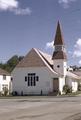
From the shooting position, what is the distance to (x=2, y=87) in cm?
8656

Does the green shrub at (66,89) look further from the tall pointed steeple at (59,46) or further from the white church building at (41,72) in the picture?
the tall pointed steeple at (59,46)

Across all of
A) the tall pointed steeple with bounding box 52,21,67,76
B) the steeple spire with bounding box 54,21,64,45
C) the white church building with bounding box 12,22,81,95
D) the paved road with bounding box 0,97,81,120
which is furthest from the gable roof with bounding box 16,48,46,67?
the paved road with bounding box 0,97,81,120

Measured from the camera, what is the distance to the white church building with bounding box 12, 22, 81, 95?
75.1 meters

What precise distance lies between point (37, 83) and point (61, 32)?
11.8 metres

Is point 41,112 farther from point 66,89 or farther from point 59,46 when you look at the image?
point 59,46

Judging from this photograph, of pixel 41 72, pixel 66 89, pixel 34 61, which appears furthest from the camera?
pixel 66 89

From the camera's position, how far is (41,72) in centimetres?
7550

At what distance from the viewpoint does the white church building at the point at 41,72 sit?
75.1m

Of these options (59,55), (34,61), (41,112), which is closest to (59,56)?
(59,55)

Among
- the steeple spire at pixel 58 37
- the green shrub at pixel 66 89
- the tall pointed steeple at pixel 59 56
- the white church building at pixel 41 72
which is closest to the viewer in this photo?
the white church building at pixel 41 72

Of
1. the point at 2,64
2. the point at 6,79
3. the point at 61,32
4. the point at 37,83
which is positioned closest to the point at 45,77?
the point at 37,83

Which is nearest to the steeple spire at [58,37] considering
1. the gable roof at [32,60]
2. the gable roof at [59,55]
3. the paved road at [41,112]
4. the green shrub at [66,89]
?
the gable roof at [59,55]

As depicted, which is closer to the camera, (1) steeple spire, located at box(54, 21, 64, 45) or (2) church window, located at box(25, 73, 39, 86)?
(2) church window, located at box(25, 73, 39, 86)

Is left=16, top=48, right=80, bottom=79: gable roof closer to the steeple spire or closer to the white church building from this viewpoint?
the white church building
